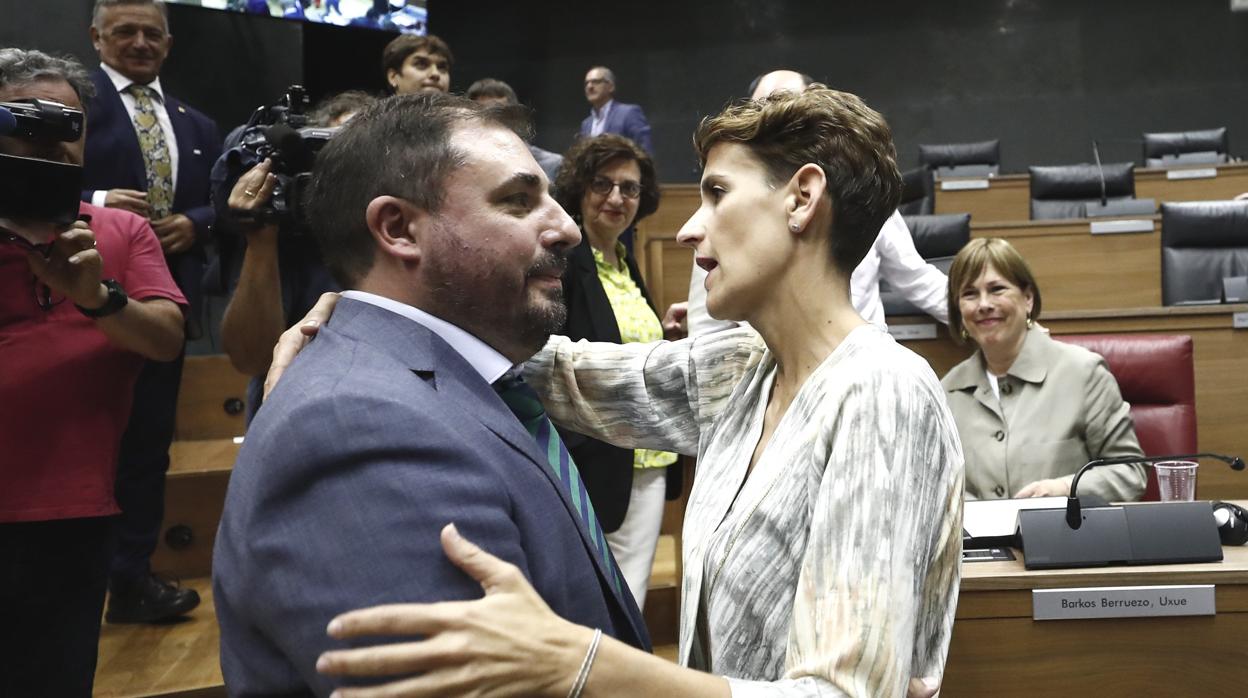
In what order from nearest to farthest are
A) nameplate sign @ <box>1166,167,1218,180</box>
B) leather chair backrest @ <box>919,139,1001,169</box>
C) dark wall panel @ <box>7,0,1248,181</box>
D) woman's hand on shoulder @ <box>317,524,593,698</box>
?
1. woman's hand on shoulder @ <box>317,524,593,698</box>
2. nameplate sign @ <box>1166,167,1218,180</box>
3. leather chair backrest @ <box>919,139,1001,169</box>
4. dark wall panel @ <box>7,0,1248,181</box>

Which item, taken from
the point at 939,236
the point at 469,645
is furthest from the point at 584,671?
the point at 939,236

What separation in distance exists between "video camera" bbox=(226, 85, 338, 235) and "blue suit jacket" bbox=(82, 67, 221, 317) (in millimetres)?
1061

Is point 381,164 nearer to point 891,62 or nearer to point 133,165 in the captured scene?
point 133,165

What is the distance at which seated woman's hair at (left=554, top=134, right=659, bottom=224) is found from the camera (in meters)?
2.53

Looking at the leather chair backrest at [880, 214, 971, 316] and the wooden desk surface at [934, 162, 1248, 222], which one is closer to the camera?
the leather chair backrest at [880, 214, 971, 316]

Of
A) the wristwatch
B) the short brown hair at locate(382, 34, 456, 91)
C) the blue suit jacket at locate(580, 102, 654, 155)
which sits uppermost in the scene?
the blue suit jacket at locate(580, 102, 654, 155)

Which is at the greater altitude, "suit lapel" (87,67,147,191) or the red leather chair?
"suit lapel" (87,67,147,191)

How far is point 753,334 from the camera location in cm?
117

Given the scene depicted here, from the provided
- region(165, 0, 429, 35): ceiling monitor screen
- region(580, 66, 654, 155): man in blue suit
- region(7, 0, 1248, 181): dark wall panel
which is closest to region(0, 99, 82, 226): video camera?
region(165, 0, 429, 35): ceiling monitor screen

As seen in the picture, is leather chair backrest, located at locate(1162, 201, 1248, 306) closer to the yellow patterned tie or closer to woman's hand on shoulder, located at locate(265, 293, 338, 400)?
the yellow patterned tie

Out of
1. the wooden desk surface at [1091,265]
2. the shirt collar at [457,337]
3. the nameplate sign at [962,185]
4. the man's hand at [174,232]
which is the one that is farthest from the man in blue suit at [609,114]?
the shirt collar at [457,337]

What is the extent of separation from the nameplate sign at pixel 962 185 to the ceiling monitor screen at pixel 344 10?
10.5 feet

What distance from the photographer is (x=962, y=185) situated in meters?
6.54

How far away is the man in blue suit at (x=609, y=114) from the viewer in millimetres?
6625
